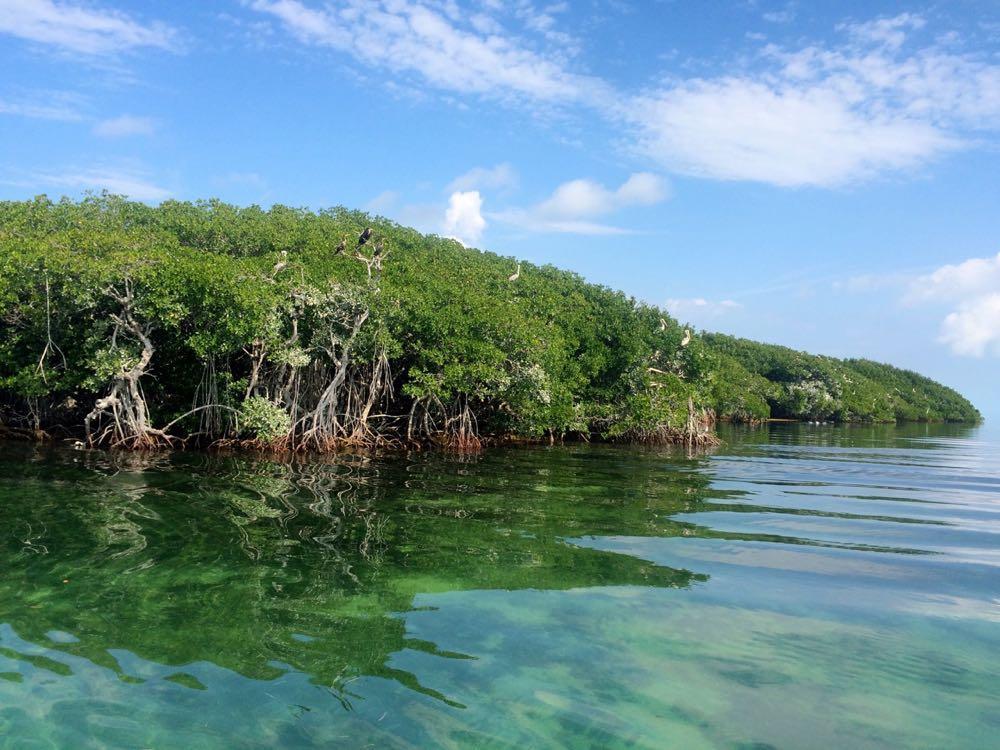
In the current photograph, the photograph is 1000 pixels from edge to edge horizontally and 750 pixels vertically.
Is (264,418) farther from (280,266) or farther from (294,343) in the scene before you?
(280,266)

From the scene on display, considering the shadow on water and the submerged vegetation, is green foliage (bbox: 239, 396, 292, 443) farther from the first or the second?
the shadow on water

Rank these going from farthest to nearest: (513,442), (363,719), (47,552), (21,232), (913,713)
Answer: (513,442)
(21,232)
(47,552)
(913,713)
(363,719)

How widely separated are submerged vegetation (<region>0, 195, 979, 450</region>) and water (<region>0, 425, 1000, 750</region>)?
5.59 meters

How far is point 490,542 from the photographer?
7672 millimetres

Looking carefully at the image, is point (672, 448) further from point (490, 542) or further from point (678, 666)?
point (678, 666)

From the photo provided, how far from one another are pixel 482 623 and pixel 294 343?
1258cm

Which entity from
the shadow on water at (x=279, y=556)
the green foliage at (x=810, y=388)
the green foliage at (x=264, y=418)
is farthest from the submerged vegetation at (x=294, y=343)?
the green foliage at (x=810, y=388)

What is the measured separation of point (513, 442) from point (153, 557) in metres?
15.7

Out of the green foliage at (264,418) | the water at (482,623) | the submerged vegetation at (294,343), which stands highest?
the submerged vegetation at (294,343)

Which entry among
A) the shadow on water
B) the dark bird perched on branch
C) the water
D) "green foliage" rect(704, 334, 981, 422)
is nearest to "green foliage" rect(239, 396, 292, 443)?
the shadow on water

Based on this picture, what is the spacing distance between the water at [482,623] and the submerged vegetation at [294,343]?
18.4 feet

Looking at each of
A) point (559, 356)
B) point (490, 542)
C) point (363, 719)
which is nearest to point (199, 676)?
point (363, 719)

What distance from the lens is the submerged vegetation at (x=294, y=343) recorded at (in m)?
15.0

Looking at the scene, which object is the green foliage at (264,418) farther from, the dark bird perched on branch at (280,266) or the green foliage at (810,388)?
the green foliage at (810,388)
